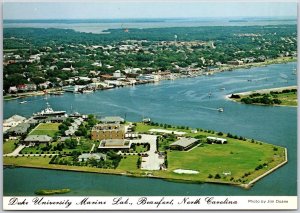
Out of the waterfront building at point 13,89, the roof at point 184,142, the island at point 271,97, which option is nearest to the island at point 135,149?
the roof at point 184,142

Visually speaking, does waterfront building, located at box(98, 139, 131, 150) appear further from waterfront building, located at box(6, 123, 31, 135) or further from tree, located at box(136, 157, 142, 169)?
waterfront building, located at box(6, 123, 31, 135)

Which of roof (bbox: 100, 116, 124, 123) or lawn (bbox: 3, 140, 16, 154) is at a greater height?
roof (bbox: 100, 116, 124, 123)

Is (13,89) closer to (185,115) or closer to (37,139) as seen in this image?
(37,139)

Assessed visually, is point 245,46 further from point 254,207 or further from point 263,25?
point 254,207

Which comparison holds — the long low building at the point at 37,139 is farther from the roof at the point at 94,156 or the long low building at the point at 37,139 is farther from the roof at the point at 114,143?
the roof at the point at 114,143

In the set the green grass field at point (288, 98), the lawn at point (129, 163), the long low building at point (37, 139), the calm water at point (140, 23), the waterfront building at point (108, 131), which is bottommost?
the lawn at point (129, 163)

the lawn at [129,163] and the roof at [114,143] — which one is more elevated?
the roof at [114,143]

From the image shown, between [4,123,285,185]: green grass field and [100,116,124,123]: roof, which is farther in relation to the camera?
[100,116,124,123]: roof

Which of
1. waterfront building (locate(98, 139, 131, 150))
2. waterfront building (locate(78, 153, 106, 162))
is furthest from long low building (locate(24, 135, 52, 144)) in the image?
waterfront building (locate(98, 139, 131, 150))
